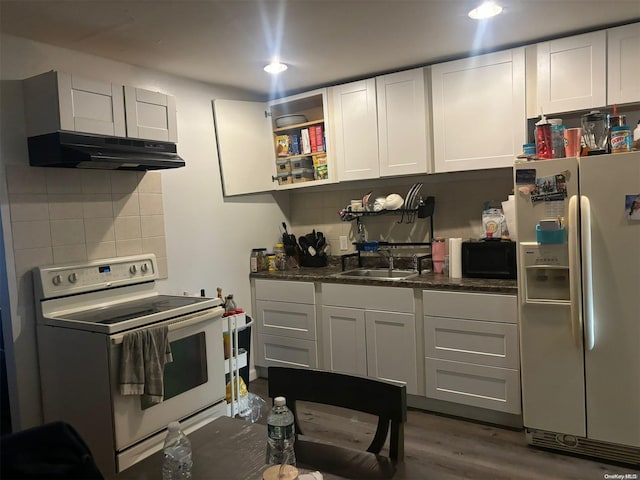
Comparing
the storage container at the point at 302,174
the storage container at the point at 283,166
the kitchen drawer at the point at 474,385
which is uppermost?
the storage container at the point at 283,166

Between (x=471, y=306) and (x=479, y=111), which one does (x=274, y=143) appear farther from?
(x=471, y=306)

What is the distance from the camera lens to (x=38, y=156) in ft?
7.69

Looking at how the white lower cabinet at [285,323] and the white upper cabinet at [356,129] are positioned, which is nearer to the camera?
the white upper cabinet at [356,129]

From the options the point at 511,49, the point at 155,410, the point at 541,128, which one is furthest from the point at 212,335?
the point at 511,49

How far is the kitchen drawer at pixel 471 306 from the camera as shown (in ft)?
8.73

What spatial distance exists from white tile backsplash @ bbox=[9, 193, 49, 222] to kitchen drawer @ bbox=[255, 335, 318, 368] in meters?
1.80

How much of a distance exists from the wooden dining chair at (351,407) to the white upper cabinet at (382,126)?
2012 millimetres

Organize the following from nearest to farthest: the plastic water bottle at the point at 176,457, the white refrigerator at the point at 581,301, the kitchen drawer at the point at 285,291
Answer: the plastic water bottle at the point at 176,457 → the white refrigerator at the point at 581,301 → the kitchen drawer at the point at 285,291

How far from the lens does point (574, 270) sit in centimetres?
227

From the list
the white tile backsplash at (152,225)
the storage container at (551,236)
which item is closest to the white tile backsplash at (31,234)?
the white tile backsplash at (152,225)

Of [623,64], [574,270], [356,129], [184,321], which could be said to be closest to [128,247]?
[184,321]

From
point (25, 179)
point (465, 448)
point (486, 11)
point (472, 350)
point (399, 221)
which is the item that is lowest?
point (465, 448)

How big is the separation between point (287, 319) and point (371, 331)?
2.27 ft

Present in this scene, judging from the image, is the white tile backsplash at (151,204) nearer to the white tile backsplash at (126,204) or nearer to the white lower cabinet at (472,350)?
the white tile backsplash at (126,204)
